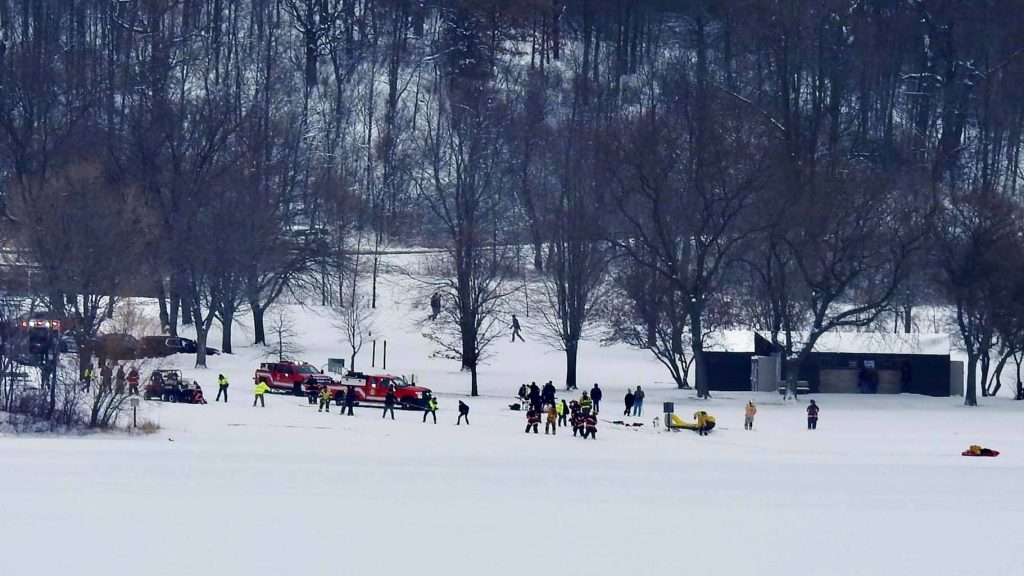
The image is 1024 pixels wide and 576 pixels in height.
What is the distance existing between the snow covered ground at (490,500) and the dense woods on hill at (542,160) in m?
14.1

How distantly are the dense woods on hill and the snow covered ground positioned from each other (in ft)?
46.3

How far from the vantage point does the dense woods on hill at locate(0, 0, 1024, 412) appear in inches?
2023

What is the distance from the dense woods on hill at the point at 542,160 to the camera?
51375mm

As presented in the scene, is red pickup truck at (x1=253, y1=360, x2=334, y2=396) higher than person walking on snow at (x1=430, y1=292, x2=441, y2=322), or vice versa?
person walking on snow at (x1=430, y1=292, x2=441, y2=322)

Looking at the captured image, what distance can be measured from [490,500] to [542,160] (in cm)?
5003

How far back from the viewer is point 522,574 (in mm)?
16641

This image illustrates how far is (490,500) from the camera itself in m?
22.0

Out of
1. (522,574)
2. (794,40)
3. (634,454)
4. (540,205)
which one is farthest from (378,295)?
(522,574)

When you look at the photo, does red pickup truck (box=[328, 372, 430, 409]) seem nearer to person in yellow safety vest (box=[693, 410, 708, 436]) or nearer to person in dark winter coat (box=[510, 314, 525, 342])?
person in yellow safety vest (box=[693, 410, 708, 436])

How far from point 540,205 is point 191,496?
44608 millimetres

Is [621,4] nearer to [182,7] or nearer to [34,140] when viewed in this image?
[182,7]

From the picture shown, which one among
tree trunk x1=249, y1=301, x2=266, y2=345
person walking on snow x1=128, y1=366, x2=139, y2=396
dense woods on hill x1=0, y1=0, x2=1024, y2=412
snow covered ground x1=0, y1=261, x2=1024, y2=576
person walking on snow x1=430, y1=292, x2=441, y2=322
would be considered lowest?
snow covered ground x1=0, y1=261, x2=1024, y2=576

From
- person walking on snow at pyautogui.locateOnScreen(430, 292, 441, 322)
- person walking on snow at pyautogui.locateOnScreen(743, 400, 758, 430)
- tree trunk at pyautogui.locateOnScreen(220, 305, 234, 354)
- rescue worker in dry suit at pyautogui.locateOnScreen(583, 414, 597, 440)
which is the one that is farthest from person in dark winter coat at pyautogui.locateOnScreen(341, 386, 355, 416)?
person walking on snow at pyautogui.locateOnScreen(430, 292, 441, 322)

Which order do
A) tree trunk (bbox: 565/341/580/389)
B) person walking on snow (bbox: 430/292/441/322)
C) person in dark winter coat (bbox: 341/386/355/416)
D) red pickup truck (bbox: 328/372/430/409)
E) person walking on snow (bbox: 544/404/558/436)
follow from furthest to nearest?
1. person walking on snow (bbox: 430/292/441/322)
2. tree trunk (bbox: 565/341/580/389)
3. red pickup truck (bbox: 328/372/430/409)
4. person in dark winter coat (bbox: 341/386/355/416)
5. person walking on snow (bbox: 544/404/558/436)
